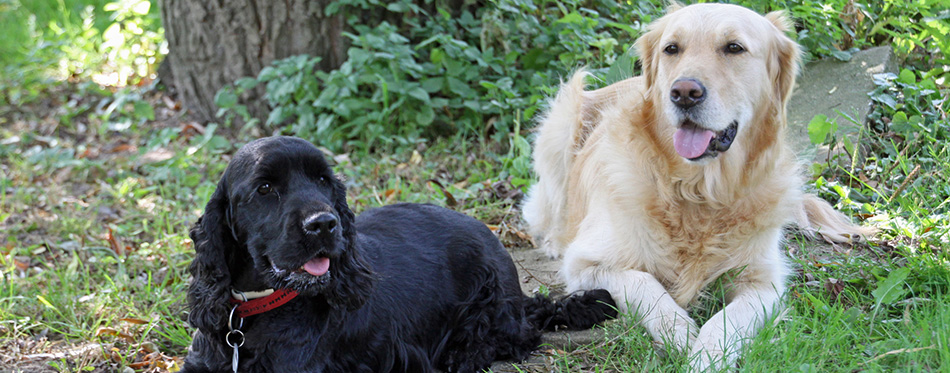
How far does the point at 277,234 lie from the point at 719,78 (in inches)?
72.3

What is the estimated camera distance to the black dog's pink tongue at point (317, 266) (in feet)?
8.06

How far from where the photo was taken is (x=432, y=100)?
5926 millimetres

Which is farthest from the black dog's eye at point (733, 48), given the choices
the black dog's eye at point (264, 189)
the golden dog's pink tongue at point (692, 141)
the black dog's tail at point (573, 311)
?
the black dog's eye at point (264, 189)

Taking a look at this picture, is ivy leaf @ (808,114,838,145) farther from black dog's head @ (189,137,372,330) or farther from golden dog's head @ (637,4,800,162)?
black dog's head @ (189,137,372,330)

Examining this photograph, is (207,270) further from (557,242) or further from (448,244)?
(557,242)

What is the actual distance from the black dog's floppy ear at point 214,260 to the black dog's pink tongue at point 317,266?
0.31 m

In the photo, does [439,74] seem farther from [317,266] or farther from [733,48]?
[317,266]

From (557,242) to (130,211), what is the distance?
9.64ft

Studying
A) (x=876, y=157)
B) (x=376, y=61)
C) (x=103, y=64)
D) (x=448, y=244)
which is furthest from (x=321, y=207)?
(x=103, y=64)

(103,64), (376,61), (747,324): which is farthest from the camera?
(103,64)

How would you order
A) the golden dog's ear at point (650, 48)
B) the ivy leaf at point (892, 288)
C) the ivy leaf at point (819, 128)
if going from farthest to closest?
the ivy leaf at point (819, 128), the golden dog's ear at point (650, 48), the ivy leaf at point (892, 288)

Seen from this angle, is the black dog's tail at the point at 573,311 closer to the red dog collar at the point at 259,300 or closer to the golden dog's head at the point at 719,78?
the golden dog's head at the point at 719,78

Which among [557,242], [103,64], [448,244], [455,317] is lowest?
[103,64]

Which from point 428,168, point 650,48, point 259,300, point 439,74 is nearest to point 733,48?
point 650,48
